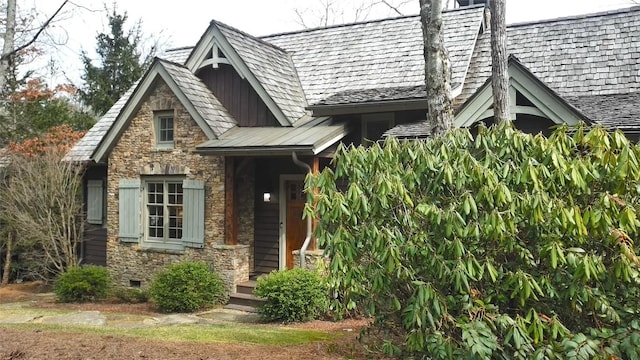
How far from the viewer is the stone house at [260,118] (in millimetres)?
11914

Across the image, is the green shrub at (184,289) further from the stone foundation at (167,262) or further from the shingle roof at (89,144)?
the shingle roof at (89,144)

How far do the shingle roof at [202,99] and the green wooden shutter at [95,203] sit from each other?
14.6 feet

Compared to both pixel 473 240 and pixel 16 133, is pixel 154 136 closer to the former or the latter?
pixel 16 133

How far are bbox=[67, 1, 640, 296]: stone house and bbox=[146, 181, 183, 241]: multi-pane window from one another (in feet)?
0.10

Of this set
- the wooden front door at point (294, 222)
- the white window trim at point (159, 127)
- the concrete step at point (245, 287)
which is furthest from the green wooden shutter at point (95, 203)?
the wooden front door at point (294, 222)

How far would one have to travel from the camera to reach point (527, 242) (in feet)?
15.8

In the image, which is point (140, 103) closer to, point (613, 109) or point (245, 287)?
point (245, 287)

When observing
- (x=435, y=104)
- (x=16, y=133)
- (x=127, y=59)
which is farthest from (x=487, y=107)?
(x=127, y=59)

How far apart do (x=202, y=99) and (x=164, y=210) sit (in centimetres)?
277

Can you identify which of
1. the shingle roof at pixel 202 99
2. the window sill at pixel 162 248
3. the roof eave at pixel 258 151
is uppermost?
the shingle roof at pixel 202 99

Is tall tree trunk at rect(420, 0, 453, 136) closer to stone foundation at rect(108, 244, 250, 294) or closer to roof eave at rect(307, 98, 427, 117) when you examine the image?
roof eave at rect(307, 98, 427, 117)

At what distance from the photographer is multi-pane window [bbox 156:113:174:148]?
13.5 meters

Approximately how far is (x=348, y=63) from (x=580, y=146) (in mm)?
9973

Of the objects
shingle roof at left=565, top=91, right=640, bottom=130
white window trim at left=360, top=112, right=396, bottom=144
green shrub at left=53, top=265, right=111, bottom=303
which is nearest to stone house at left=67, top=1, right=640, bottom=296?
white window trim at left=360, top=112, right=396, bottom=144
